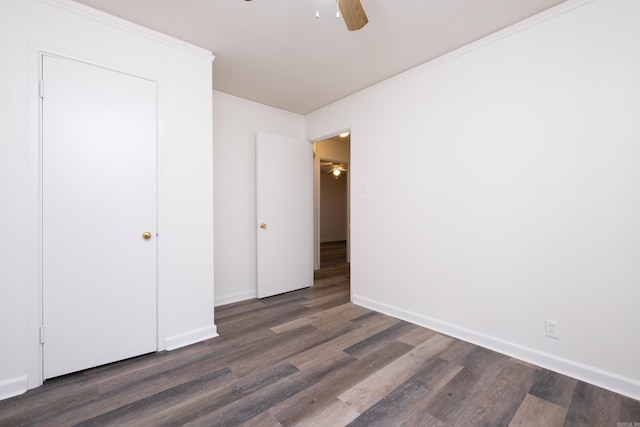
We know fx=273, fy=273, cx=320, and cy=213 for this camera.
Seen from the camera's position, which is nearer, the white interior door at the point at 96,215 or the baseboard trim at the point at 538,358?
the baseboard trim at the point at 538,358

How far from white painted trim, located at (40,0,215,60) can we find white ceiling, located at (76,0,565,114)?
0.13ft

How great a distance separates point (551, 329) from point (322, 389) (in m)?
1.68

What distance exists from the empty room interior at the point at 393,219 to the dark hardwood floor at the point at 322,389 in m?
0.02

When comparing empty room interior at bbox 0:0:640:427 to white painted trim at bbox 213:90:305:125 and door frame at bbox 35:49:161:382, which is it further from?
white painted trim at bbox 213:90:305:125

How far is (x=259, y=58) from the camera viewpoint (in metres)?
2.60

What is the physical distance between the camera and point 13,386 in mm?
1689

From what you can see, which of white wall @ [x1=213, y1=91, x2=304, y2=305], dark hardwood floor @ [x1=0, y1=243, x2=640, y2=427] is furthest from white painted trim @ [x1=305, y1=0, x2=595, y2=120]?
dark hardwood floor @ [x1=0, y1=243, x2=640, y2=427]

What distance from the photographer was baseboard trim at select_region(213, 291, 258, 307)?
10.8ft

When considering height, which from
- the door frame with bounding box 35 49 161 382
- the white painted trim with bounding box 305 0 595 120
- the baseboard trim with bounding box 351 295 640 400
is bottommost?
the baseboard trim with bounding box 351 295 640 400

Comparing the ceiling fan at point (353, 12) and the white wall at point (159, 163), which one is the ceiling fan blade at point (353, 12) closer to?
the ceiling fan at point (353, 12)

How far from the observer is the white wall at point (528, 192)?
5.63ft

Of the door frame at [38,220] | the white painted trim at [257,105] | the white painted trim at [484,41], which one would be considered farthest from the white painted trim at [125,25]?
the white painted trim at [484,41]

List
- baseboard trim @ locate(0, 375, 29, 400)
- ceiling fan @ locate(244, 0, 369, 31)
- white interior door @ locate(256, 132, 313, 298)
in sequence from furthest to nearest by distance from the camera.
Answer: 1. white interior door @ locate(256, 132, 313, 298)
2. baseboard trim @ locate(0, 375, 29, 400)
3. ceiling fan @ locate(244, 0, 369, 31)

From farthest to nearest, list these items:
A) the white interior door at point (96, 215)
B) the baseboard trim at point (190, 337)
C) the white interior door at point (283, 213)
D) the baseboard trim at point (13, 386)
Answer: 1. the white interior door at point (283, 213)
2. the baseboard trim at point (190, 337)
3. the white interior door at point (96, 215)
4. the baseboard trim at point (13, 386)
